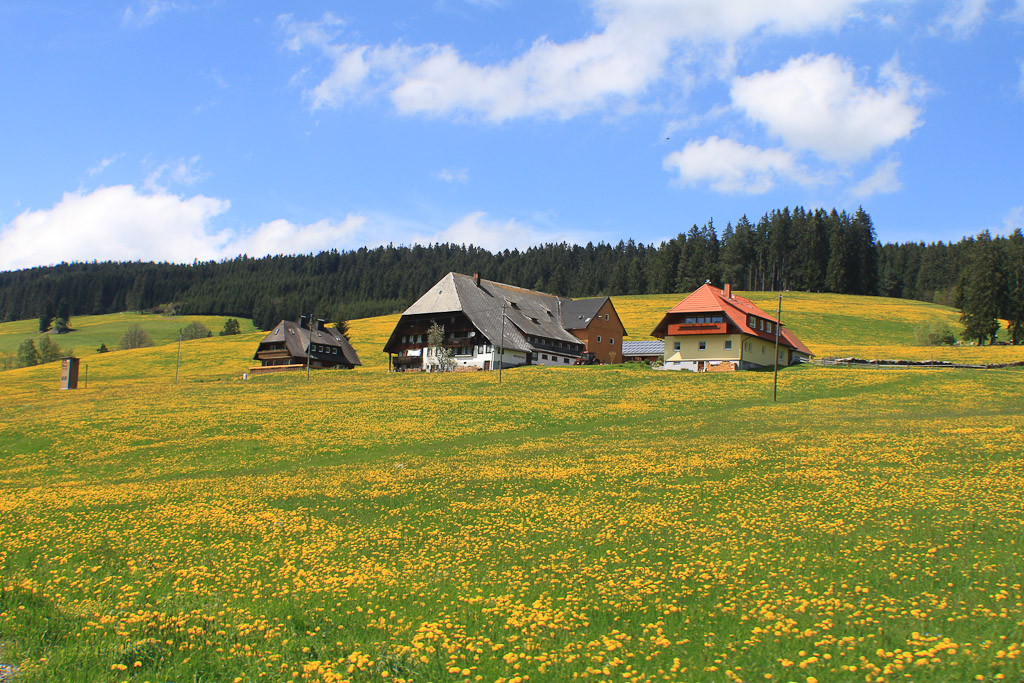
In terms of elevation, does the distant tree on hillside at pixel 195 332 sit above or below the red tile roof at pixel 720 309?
below

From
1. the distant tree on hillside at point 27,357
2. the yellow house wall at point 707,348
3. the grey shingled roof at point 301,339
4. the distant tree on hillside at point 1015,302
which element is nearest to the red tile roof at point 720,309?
the yellow house wall at point 707,348

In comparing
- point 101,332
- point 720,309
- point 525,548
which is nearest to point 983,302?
point 720,309

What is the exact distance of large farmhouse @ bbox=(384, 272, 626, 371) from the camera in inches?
3088

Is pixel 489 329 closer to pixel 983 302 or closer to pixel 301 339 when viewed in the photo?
pixel 301 339

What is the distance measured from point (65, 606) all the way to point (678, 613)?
38.8 feet

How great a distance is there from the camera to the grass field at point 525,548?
12.2 m

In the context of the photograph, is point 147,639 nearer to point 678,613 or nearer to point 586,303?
point 678,613

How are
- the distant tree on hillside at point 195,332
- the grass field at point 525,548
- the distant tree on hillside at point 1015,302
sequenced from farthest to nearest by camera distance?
the distant tree on hillside at point 195,332, the distant tree on hillside at point 1015,302, the grass field at point 525,548

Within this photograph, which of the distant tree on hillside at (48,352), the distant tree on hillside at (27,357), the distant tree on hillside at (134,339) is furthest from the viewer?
the distant tree on hillside at (134,339)

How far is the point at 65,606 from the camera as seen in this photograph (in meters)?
14.2

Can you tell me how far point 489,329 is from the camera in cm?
7819

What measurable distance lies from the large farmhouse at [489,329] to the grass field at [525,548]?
34655 millimetres

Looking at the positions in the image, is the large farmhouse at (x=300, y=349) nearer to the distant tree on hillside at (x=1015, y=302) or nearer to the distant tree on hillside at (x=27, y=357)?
the distant tree on hillside at (x=27, y=357)

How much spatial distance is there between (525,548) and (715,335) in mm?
54286
